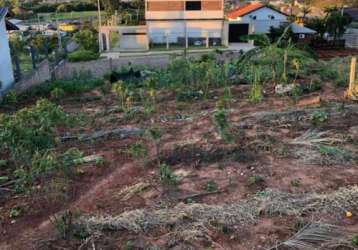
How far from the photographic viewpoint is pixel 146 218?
5.80 metres

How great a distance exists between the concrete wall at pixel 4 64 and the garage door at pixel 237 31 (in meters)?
16.5

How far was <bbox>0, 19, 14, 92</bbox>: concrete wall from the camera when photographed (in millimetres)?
13727

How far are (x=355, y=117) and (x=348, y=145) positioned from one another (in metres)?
1.84

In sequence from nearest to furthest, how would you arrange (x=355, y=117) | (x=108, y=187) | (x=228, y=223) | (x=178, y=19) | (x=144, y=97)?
(x=228, y=223), (x=108, y=187), (x=355, y=117), (x=144, y=97), (x=178, y=19)

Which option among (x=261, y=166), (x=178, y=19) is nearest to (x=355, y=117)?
(x=261, y=166)

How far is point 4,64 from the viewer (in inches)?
550

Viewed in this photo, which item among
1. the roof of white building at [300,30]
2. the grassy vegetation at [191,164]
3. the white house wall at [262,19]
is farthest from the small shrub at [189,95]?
the white house wall at [262,19]

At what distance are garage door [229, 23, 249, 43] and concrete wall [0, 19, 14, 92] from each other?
16472 millimetres

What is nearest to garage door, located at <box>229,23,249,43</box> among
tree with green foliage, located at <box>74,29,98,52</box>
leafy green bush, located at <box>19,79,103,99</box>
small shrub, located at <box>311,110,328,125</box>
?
tree with green foliage, located at <box>74,29,98,52</box>

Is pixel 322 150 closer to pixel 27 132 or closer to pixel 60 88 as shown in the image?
pixel 27 132

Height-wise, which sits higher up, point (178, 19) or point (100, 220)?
point (178, 19)

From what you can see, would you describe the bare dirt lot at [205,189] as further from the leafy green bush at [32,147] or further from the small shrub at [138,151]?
the leafy green bush at [32,147]

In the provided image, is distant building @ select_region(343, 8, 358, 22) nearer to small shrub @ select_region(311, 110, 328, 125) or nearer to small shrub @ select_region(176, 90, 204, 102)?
small shrub @ select_region(176, 90, 204, 102)

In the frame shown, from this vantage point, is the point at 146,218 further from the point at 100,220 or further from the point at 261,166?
the point at 261,166
